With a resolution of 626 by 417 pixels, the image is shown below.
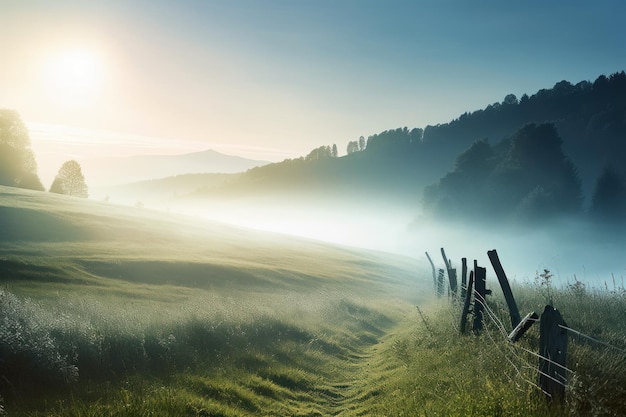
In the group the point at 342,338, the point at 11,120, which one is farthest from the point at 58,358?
the point at 11,120

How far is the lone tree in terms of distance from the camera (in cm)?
10531

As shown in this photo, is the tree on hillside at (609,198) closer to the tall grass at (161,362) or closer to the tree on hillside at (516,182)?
the tree on hillside at (516,182)

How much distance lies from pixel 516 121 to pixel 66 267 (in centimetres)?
17952

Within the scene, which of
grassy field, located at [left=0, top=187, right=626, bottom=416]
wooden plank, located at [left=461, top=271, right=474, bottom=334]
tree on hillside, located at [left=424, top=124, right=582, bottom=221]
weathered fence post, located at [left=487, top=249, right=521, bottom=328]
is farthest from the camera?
tree on hillside, located at [left=424, top=124, right=582, bottom=221]

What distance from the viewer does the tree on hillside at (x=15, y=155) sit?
288ft

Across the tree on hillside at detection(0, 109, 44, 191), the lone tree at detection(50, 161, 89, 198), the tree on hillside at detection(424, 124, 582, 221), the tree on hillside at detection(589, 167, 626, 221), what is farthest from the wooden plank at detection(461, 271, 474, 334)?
the lone tree at detection(50, 161, 89, 198)

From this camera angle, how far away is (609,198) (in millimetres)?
63938

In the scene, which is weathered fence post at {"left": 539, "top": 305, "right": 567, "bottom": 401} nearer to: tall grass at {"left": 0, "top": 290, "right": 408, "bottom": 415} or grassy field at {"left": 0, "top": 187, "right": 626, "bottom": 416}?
grassy field at {"left": 0, "top": 187, "right": 626, "bottom": 416}

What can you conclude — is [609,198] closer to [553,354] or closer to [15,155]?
[553,354]

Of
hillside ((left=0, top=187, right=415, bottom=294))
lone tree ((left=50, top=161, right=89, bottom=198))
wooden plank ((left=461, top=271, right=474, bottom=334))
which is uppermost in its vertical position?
lone tree ((left=50, top=161, right=89, bottom=198))

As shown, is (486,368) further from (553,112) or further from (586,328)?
(553,112)

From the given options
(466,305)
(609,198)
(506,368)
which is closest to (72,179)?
(609,198)

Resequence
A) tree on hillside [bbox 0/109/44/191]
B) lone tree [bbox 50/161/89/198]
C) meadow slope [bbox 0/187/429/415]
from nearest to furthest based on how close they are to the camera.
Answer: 1. meadow slope [bbox 0/187/429/415]
2. tree on hillside [bbox 0/109/44/191]
3. lone tree [bbox 50/161/89/198]

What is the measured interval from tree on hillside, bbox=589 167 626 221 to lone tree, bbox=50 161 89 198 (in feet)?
357
